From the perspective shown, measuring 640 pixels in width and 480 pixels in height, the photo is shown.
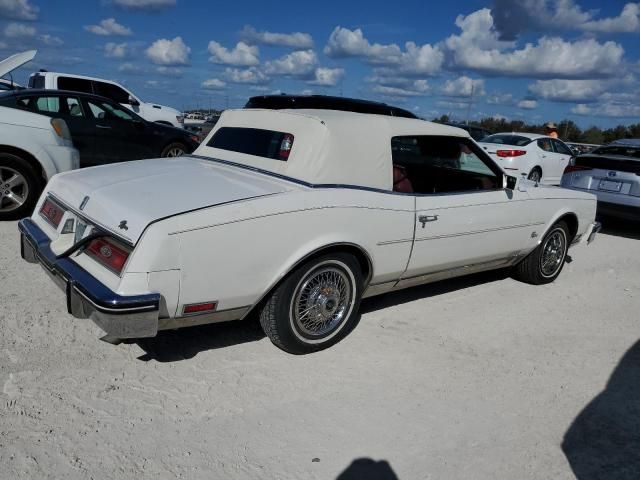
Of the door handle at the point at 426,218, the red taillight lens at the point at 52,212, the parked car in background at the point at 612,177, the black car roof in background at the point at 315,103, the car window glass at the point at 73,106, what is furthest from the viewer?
the black car roof in background at the point at 315,103

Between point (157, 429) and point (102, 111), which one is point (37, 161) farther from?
point (157, 429)

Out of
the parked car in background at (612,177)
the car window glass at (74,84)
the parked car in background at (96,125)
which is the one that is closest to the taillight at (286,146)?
the parked car in background at (96,125)

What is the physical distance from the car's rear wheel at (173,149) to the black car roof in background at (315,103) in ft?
4.80

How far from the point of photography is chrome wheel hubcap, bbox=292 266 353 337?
3.58m

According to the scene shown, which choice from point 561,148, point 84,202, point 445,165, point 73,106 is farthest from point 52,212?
point 561,148

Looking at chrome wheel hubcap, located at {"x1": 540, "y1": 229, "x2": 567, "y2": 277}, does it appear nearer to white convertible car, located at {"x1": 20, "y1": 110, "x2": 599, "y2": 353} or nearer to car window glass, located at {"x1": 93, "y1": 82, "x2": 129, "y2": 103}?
white convertible car, located at {"x1": 20, "y1": 110, "x2": 599, "y2": 353}

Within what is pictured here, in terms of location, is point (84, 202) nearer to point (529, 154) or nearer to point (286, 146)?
point (286, 146)

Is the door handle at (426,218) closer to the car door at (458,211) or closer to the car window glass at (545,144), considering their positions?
the car door at (458,211)

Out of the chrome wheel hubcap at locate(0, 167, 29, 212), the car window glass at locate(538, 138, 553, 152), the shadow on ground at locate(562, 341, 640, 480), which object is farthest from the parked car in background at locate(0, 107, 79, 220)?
the car window glass at locate(538, 138, 553, 152)

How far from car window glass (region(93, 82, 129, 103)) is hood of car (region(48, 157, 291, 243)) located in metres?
10.4

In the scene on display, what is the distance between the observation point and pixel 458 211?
14.2 feet

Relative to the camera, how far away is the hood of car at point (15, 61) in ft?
29.5

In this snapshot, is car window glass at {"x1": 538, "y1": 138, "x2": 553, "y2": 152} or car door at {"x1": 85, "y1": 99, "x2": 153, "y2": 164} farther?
car window glass at {"x1": 538, "y1": 138, "x2": 553, "y2": 152}

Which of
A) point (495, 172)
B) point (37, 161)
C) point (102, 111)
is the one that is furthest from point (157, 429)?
point (102, 111)
